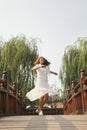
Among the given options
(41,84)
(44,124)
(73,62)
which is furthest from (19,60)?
(44,124)

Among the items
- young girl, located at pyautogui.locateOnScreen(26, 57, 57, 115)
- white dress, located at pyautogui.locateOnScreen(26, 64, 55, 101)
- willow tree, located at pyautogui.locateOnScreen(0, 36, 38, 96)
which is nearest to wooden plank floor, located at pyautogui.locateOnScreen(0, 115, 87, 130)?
young girl, located at pyautogui.locateOnScreen(26, 57, 57, 115)

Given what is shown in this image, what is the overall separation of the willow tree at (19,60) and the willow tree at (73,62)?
1953 millimetres

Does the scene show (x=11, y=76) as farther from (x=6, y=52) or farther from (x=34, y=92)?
(x=34, y=92)

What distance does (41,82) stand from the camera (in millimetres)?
8523

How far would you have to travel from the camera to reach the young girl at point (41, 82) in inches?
318

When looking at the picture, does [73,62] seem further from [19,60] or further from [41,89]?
[41,89]

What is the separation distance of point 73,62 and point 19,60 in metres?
3.16

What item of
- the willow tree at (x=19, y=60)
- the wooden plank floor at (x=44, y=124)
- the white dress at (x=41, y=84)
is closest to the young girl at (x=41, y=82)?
the white dress at (x=41, y=84)

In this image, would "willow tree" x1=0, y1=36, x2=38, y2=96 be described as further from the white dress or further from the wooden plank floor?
the wooden plank floor

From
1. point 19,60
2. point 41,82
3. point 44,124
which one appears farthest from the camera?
point 19,60

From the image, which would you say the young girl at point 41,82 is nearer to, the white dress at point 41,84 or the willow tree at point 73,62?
the white dress at point 41,84

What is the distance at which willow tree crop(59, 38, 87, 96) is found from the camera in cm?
1560

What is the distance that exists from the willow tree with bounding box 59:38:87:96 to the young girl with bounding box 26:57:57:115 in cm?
671

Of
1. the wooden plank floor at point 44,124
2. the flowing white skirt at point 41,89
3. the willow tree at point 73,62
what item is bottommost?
the wooden plank floor at point 44,124
